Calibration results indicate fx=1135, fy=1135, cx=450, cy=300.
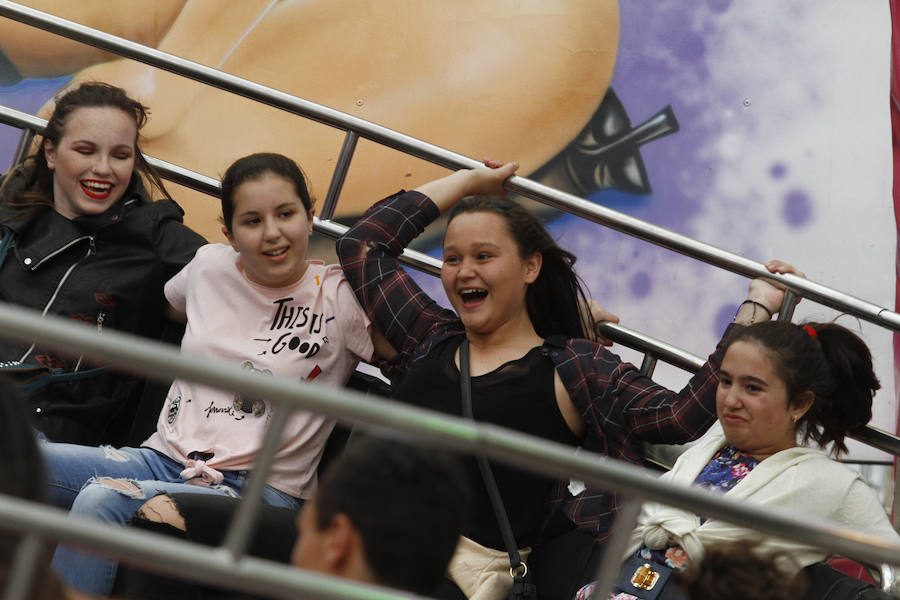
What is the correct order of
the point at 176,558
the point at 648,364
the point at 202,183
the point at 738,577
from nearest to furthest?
the point at 176,558 → the point at 738,577 → the point at 648,364 → the point at 202,183

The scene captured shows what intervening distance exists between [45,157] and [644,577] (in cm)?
179

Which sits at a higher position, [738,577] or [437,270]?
[437,270]

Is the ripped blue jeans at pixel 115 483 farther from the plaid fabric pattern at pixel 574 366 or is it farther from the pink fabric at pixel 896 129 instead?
the pink fabric at pixel 896 129

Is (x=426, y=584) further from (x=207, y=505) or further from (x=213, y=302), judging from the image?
(x=213, y=302)

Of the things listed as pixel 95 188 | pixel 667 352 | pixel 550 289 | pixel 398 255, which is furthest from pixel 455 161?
pixel 95 188

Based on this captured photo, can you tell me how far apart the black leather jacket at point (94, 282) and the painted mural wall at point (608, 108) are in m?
1.72

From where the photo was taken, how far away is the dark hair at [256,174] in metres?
2.62

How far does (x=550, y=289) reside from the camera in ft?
8.85

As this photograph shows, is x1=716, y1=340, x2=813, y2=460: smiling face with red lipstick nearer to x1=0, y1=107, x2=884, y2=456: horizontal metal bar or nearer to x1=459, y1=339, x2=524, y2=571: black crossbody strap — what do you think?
x1=0, y1=107, x2=884, y2=456: horizontal metal bar

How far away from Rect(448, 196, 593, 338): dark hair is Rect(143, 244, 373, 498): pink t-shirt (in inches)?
14.5

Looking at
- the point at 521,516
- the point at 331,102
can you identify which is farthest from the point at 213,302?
the point at 331,102

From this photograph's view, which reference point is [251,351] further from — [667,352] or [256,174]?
[667,352]

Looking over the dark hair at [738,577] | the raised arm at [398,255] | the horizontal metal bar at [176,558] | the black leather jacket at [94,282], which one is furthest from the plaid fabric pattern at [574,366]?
the horizontal metal bar at [176,558]

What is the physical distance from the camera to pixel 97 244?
9.07 feet
